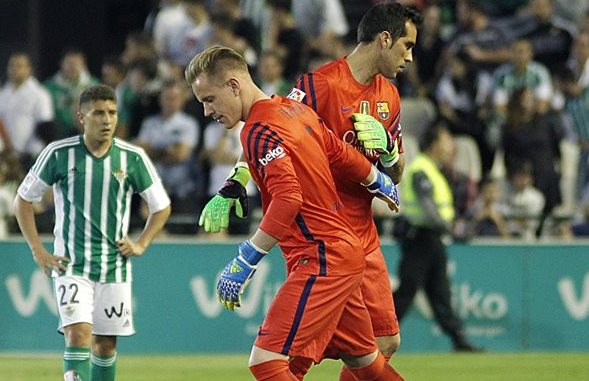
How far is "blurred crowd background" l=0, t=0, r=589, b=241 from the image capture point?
15547 millimetres

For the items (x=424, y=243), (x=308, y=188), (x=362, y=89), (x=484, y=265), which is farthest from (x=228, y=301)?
(x=484, y=265)

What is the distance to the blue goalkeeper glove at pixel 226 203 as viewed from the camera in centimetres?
732

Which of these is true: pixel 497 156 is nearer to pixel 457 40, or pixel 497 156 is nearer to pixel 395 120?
pixel 457 40

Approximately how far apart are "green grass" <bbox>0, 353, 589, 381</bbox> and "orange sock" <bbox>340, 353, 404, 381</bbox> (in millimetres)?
4436

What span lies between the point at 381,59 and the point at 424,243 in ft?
21.3

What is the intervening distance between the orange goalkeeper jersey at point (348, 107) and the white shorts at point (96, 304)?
2.15 metres

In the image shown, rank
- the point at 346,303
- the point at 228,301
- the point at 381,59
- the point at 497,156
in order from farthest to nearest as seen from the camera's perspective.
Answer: the point at 497,156
the point at 381,59
the point at 346,303
the point at 228,301

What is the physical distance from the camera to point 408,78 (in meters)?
16.8

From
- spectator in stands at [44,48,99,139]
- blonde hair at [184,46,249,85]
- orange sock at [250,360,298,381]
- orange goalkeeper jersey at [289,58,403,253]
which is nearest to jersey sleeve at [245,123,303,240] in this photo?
blonde hair at [184,46,249,85]

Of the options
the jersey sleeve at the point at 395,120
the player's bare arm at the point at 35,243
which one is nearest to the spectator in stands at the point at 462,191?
the player's bare arm at the point at 35,243

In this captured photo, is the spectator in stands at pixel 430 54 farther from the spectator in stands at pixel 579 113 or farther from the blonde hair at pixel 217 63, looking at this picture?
the blonde hair at pixel 217 63

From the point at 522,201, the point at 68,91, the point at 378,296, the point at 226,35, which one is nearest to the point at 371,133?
the point at 378,296

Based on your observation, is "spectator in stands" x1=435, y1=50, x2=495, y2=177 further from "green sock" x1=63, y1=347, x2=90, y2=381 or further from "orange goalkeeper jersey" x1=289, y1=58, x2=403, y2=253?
"orange goalkeeper jersey" x1=289, y1=58, x2=403, y2=253

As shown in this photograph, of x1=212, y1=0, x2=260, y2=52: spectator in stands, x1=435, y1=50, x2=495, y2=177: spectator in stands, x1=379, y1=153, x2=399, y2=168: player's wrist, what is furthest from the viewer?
x1=212, y1=0, x2=260, y2=52: spectator in stands
